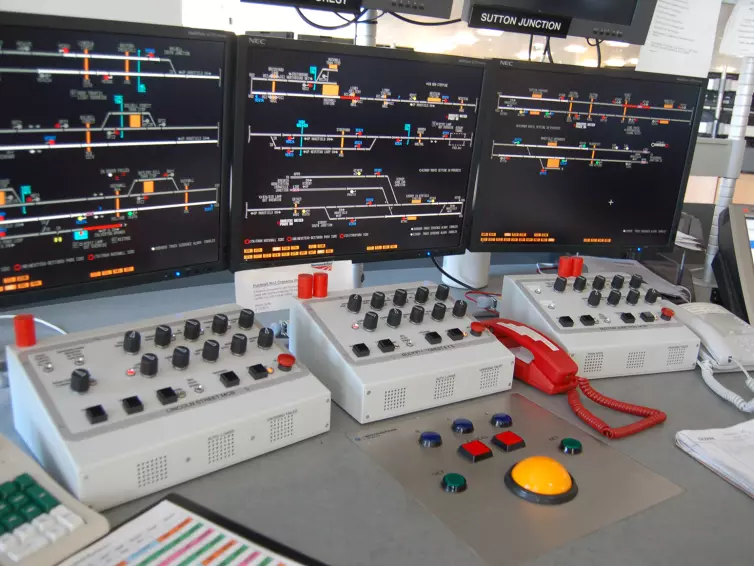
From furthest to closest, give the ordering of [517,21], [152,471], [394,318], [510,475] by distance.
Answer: [517,21], [394,318], [510,475], [152,471]

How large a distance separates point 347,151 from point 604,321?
66cm

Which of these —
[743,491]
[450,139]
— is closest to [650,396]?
[743,491]

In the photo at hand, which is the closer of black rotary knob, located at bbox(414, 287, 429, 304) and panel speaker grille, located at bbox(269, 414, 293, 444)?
panel speaker grille, located at bbox(269, 414, 293, 444)

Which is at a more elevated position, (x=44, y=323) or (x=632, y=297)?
(x=632, y=297)

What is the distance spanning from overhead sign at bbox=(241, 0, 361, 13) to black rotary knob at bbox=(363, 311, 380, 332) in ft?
2.31

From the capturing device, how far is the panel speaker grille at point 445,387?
1.20 m

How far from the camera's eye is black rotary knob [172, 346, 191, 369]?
3.43 ft

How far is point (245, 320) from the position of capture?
3.85 ft

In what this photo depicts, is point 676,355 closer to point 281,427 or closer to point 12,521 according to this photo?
point 281,427

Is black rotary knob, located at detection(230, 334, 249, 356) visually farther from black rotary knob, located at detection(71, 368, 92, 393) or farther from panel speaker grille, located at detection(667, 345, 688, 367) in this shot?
panel speaker grille, located at detection(667, 345, 688, 367)

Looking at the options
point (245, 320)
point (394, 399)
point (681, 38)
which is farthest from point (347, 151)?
point (681, 38)

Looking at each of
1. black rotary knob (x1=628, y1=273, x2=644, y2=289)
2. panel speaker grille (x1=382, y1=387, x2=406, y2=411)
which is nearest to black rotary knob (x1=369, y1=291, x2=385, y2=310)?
panel speaker grille (x1=382, y1=387, x2=406, y2=411)

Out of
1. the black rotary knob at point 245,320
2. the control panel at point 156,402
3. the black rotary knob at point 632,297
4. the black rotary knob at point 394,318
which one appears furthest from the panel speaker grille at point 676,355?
the black rotary knob at point 245,320

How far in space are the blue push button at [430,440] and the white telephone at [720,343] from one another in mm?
650
